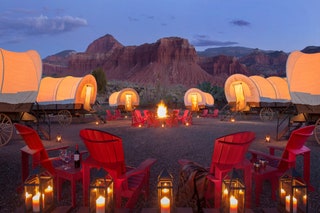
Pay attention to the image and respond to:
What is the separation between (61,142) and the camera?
35.3 ft

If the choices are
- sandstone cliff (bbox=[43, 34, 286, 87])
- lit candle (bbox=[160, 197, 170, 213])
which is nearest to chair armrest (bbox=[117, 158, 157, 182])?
lit candle (bbox=[160, 197, 170, 213])

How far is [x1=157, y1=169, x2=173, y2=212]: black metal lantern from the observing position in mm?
2500

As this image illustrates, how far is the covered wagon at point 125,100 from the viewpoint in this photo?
26688 mm

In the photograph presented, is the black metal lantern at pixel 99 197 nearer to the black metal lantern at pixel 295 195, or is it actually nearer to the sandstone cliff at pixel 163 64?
the black metal lantern at pixel 295 195

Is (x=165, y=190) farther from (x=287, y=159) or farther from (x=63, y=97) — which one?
(x=63, y=97)

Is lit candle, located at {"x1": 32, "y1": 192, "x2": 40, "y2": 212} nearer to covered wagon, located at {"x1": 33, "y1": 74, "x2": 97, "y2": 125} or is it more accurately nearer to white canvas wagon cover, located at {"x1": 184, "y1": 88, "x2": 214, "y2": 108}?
covered wagon, located at {"x1": 33, "y1": 74, "x2": 97, "y2": 125}

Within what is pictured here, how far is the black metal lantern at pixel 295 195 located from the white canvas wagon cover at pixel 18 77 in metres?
10.6

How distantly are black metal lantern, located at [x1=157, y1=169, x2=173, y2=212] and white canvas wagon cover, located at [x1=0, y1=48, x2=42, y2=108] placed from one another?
32.7ft

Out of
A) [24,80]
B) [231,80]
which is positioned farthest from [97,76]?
[24,80]

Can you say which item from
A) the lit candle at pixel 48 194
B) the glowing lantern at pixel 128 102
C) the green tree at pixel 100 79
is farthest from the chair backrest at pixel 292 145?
the green tree at pixel 100 79

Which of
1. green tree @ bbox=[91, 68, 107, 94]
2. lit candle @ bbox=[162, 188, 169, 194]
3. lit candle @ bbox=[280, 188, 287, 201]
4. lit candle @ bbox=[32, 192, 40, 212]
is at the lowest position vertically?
lit candle @ bbox=[32, 192, 40, 212]

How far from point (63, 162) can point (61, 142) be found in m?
5.76

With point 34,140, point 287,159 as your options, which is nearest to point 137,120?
point 34,140

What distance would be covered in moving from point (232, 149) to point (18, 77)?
32.3 ft
